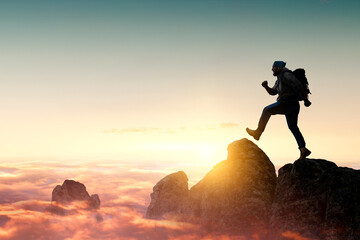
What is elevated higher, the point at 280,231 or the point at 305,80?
the point at 305,80

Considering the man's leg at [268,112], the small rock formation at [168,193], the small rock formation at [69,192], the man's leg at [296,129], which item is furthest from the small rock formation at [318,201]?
the small rock formation at [69,192]

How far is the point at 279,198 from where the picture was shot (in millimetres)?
15258

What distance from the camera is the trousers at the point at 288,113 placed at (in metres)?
13.6

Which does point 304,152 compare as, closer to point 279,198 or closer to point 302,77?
point 279,198

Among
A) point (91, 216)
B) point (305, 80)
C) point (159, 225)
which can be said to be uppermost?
point (305, 80)

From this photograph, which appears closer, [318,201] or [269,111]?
[318,201]

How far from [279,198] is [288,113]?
528 cm

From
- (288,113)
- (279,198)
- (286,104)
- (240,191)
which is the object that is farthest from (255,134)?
(240,191)

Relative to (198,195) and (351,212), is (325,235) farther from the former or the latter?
(198,195)

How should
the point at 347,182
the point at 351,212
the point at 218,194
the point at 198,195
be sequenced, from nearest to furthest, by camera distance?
the point at 351,212, the point at 347,182, the point at 218,194, the point at 198,195

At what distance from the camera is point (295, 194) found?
14258mm

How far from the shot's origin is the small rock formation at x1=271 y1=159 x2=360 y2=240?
12.1m

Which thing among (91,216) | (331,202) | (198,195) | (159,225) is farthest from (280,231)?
(91,216)

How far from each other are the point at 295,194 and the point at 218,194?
230 inches
